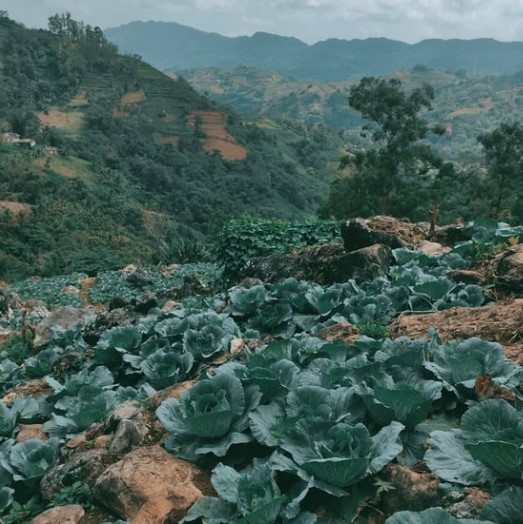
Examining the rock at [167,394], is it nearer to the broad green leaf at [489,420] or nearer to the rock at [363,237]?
the broad green leaf at [489,420]

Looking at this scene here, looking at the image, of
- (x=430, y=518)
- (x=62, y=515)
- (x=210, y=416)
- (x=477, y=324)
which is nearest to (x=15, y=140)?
(x=477, y=324)

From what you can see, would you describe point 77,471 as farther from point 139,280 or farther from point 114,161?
point 114,161

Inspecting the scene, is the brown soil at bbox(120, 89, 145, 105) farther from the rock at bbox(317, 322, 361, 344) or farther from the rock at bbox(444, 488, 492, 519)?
the rock at bbox(444, 488, 492, 519)

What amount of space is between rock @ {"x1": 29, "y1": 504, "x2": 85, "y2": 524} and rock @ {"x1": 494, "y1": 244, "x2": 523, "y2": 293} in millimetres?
3731

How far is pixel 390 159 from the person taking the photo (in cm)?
3125

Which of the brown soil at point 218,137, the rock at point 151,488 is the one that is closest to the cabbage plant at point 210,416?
the rock at point 151,488

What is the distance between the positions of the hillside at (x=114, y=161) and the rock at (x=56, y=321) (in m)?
14.1

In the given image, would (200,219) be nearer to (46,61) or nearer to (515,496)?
(46,61)

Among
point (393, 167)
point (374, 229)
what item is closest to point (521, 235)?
point (374, 229)

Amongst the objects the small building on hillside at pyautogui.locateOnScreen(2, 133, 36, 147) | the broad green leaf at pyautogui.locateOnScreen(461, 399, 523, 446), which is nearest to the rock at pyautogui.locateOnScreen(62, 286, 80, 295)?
the broad green leaf at pyautogui.locateOnScreen(461, 399, 523, 446)

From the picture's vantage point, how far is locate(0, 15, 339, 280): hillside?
4525cm

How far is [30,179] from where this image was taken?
53906 mm

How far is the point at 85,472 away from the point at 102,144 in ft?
265

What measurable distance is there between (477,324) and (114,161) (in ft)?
243
